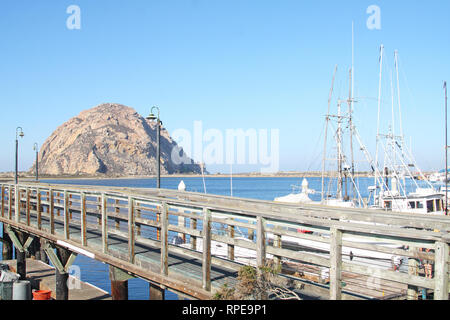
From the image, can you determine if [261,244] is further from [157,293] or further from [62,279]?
[62,279]

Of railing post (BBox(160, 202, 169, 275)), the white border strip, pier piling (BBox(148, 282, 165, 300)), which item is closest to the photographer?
railing post (BBox(160, 202, 169, 275))

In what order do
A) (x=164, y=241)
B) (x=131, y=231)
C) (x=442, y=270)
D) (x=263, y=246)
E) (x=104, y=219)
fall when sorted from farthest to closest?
(x=104, y=219), (x=131, y=231), (x=164, y=241), (x=263, y=246), (x=442, y=270)

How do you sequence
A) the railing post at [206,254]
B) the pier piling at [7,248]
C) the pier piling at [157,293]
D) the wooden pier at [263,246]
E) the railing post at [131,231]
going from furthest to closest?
1. the pier piling at [7,248]
2. the pier piling at [157,293]
3. the railing post at [131,231]
4. the railing post at [206,254]
5. the wooden pier at [263,246]

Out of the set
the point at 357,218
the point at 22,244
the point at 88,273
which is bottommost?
the point at 88,273

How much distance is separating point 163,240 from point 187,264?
967 millimetres

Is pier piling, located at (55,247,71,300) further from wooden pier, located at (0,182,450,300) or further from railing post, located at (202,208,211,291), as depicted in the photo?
railing post, located at (202,208,211,291)

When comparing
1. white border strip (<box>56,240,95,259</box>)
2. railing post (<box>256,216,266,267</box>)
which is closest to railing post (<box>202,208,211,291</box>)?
railing post (<box>256,216,266,267</box>)

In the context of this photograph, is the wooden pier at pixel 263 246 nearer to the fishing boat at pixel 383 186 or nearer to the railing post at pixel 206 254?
the railing post at pixel 206 254

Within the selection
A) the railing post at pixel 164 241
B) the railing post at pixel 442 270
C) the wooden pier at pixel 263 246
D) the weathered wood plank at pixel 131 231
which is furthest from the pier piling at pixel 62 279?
the railing post at pixel 442 270

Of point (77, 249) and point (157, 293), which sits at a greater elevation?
point (77, 249)

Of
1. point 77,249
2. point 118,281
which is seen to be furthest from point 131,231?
point 77,249
